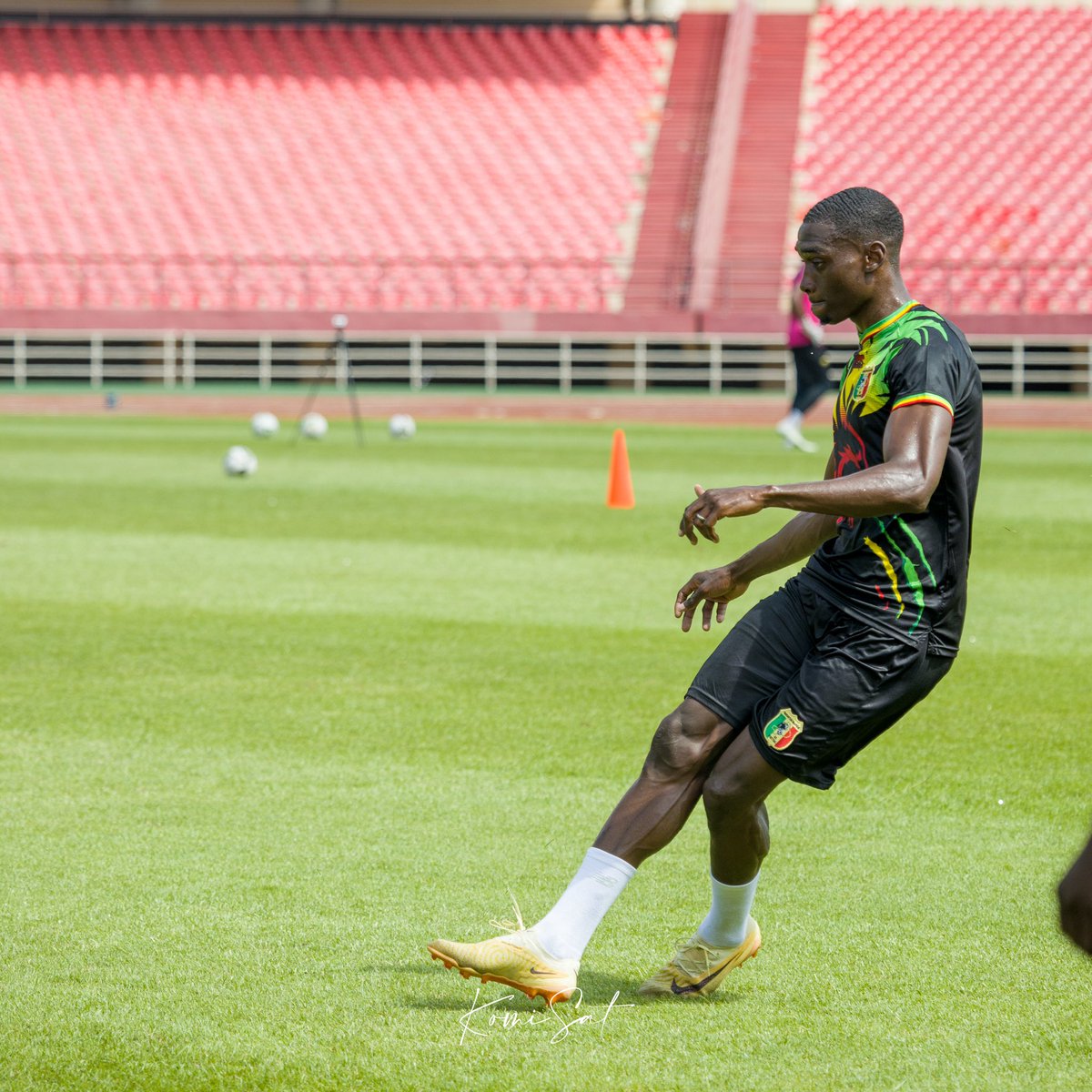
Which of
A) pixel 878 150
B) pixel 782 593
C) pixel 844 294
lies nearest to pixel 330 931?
pixel 782 593

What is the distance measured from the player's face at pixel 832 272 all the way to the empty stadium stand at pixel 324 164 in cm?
2820

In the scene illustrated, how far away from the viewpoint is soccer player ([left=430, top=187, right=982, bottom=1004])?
391 cm

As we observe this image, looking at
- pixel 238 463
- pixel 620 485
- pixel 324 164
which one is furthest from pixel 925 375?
pixel 324 164

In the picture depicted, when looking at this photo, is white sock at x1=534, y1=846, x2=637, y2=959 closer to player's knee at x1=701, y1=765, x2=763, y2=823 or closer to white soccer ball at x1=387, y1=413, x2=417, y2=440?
player's knee at x1=701, y1=765, x2=763, y2=823

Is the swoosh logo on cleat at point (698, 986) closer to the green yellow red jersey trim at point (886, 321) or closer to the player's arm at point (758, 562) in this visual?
the player's arm at point (758, 562)

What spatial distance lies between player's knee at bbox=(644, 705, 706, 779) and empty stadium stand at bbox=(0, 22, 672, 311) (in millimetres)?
28323

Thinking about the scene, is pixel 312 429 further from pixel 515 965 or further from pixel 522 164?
pixel 515 965

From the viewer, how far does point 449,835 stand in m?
5.63

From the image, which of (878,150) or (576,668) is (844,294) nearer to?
(576,668)

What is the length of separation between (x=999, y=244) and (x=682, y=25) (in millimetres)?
11235

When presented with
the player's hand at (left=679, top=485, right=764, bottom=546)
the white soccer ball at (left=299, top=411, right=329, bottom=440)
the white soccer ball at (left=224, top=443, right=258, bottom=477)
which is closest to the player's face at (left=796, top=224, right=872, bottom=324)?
the player's hand at (left=679, top=485, right=764, bottom=546)

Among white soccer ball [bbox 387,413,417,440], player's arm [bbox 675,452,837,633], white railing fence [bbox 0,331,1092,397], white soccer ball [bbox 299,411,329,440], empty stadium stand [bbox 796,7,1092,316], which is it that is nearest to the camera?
player's arm [bbox 675,452,837,633]

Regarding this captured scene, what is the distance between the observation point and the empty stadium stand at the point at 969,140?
3189cm

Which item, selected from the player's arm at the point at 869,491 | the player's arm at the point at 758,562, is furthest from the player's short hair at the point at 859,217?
the player's arm at the point at 758,562
